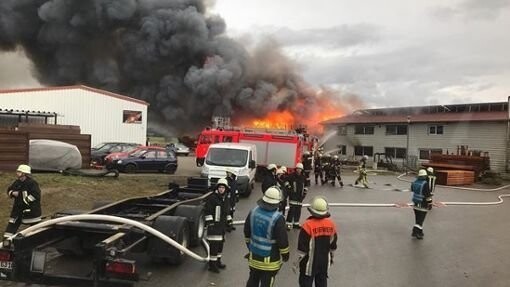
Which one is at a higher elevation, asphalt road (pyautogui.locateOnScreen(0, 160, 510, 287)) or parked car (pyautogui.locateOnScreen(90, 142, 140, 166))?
parked car (pyautogui.locateOnScreen(90, 142, 140, 166))

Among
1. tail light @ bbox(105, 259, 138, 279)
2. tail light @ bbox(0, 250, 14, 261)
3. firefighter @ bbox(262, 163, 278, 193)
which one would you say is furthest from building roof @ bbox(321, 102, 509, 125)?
tail light @ bbox(0, 250, 14, 261)

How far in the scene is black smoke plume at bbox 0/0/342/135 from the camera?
44.4 m

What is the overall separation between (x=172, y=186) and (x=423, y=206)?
6.09 m

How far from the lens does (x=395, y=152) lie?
43.6 meters

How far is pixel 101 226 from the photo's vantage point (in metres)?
6.76

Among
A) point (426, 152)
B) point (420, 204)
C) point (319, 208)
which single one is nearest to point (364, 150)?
point (426, 152)

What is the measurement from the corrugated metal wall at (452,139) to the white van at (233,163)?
25.7m

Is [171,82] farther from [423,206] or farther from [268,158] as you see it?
[423,206]

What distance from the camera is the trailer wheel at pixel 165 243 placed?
7.33 metres

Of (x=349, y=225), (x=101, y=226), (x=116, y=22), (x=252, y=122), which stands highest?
(x=116, y=22)

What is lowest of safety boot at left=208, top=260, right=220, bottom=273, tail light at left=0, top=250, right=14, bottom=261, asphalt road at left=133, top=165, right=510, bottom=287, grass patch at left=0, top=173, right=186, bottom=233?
asphalt road at left=133, top=165, right=510, bottom=287

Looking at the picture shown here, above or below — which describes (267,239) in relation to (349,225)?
above

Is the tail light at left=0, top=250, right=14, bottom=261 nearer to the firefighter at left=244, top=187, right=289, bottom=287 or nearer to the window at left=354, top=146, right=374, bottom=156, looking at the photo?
the firefighter at left=244, top=187, right=289, bottom=287

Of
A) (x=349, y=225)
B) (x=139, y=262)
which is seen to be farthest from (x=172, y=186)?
(x=349, y=225)
